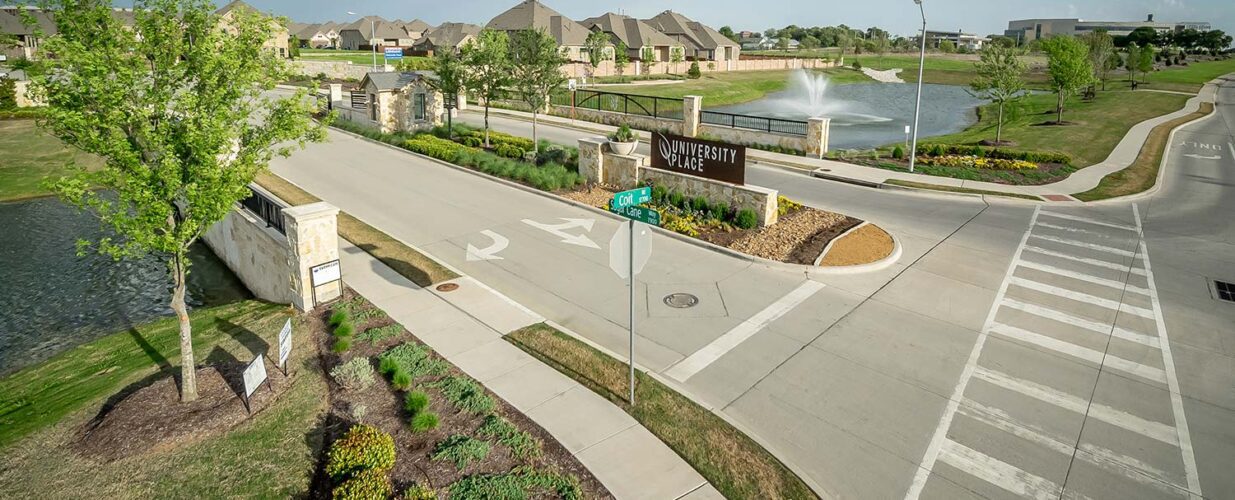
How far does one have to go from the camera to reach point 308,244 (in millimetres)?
12602

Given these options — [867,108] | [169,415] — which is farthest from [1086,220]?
[867,108]

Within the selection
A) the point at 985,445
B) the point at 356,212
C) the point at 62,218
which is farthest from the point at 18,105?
the point at 985,445

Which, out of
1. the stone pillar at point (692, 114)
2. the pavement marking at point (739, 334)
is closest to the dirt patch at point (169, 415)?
the pavement marking at point (739, 334)

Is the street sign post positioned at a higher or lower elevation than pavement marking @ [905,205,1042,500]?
higher

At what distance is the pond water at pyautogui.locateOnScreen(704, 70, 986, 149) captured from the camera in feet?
138

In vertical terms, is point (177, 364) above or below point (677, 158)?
below

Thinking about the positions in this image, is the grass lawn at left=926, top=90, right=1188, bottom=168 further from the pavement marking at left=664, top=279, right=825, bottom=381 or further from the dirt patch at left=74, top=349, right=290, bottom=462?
the dirt patch at left=74, top=349, right=290, bottom=462

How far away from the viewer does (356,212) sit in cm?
1998

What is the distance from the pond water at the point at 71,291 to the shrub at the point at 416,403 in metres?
9.66

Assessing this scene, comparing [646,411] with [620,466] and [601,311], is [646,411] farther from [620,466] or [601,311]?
[601,311]

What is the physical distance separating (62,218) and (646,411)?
25142 mm

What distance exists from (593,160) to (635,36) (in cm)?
7144

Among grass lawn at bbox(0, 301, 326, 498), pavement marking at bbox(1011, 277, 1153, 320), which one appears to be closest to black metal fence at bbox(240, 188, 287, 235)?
grass lawn at bbox(0, 301, 326, 498)

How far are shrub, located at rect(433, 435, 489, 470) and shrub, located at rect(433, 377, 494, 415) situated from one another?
83cm
